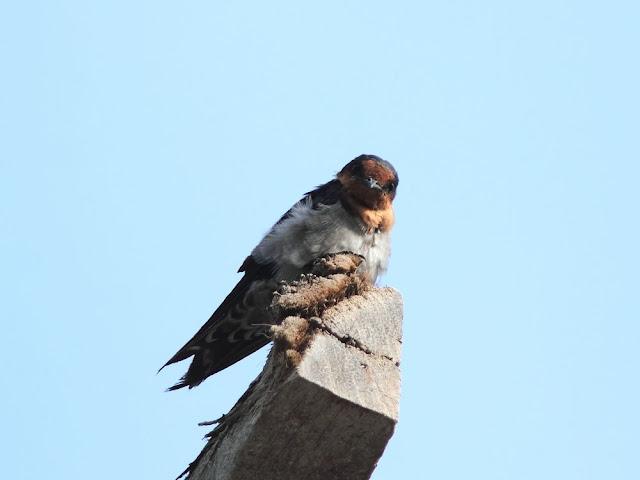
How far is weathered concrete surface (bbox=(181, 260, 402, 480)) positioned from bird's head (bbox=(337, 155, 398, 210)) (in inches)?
182

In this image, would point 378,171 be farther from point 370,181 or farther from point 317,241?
point 317,241

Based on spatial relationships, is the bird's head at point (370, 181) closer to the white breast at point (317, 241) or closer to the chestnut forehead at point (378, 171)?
the chestnut forehead at point (378, 171)

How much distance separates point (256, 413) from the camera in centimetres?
305

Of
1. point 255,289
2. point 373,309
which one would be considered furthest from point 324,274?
point 255,289

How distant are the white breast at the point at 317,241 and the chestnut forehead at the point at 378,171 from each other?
0.47 m

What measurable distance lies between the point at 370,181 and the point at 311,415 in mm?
5154

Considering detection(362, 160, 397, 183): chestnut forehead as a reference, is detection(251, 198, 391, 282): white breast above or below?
below

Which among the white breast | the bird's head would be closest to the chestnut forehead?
the bird's head

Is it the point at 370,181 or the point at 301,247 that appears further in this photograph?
the point at 370,181

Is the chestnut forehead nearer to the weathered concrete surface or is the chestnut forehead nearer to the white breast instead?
the white breast

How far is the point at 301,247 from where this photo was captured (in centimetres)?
760

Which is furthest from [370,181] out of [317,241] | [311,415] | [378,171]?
[311,415]

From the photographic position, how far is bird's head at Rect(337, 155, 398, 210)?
7941 mm

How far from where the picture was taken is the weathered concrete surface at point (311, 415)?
298 centimetres
